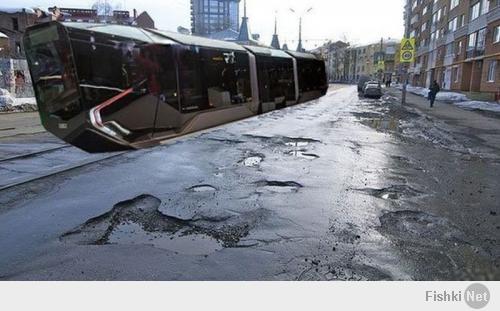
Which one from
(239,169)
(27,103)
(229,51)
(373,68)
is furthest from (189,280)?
(373,68)

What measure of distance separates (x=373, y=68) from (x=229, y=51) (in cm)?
11059

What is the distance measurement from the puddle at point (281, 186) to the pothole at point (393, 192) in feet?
3.70

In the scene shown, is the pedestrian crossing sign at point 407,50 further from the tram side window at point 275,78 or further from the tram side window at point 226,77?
the tram side window at point 226,77

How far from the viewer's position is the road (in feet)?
13.6

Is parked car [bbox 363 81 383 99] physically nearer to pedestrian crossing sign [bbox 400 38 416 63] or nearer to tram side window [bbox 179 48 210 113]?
pedestrian crossing sign [bbox 400 38 416 63]

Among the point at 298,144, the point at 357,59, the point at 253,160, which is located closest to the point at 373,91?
the point at 298,144

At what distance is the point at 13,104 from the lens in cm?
2100

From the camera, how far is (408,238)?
4922mm

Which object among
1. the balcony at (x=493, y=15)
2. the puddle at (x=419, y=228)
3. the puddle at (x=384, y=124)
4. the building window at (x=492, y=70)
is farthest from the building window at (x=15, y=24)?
the puddle at (x=419, y=228)

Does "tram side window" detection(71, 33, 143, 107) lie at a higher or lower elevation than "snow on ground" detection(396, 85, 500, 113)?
higher

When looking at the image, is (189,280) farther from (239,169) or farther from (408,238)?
(239,169)

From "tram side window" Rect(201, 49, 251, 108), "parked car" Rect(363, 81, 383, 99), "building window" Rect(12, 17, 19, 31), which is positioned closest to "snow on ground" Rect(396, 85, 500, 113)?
"parked car" Rect(363, 81, 383, 99)

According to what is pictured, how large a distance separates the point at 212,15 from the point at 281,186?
75273mm

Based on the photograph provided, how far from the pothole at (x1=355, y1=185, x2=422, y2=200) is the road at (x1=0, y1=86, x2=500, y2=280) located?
0.06 feet
